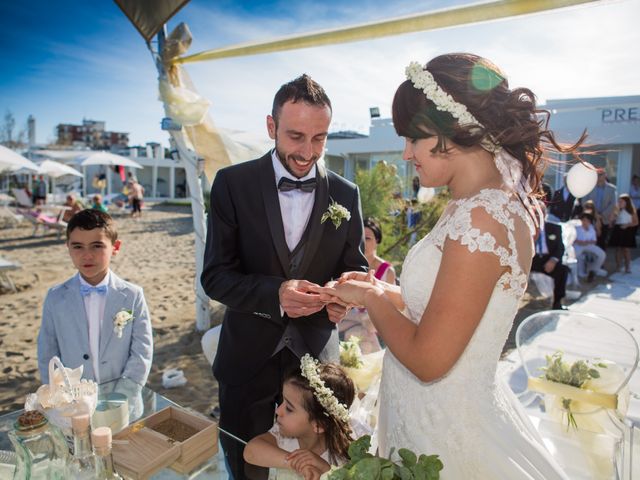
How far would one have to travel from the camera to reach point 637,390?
3832mm

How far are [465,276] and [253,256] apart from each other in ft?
3.99

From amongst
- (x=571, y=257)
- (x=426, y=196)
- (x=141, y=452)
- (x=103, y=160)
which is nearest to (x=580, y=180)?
(x=571, y=257)

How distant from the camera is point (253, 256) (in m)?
2.30

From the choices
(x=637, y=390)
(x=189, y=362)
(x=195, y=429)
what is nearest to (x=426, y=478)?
Result: (x=195, y=429)

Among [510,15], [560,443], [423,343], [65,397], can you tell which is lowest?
[560,443]

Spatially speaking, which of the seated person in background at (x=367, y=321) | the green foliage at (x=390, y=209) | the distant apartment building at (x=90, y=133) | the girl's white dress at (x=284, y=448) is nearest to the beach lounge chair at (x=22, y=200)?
the green foliage at (x=390, y=209)

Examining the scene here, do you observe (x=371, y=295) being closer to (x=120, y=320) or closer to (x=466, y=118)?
(x=466, y=118)

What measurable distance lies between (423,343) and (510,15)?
1889mm

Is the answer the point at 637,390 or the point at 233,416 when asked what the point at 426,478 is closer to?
the point at 233,416

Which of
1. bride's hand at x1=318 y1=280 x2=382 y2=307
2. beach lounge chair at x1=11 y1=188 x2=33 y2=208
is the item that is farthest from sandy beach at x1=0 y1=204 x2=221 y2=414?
beach lounge chair at x1=11 y1=188 x2=33 y2=208

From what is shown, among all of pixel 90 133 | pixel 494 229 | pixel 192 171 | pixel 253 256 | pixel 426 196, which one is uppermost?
pixel 90 133

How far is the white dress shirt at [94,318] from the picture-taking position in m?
2.78

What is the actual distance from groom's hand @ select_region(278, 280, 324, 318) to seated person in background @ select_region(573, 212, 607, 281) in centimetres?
919

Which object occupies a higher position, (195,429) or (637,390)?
(195,429)
